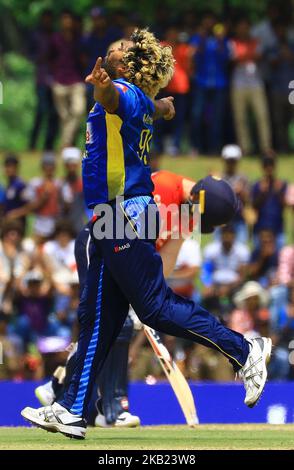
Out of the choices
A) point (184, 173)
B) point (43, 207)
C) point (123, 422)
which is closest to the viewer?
point (123, 422)

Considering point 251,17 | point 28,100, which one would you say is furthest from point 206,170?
point 28,100

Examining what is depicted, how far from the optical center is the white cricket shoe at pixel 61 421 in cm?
849

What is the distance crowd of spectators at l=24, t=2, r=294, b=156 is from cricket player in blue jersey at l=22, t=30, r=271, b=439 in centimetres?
1165

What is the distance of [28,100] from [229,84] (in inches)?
434

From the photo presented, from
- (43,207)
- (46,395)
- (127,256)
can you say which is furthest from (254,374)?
(43,207)

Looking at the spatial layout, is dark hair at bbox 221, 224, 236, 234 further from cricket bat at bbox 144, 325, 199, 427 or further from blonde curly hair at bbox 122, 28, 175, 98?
blonde curly hair at bbox 122, 28, 175, 98

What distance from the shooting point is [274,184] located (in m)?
17.6

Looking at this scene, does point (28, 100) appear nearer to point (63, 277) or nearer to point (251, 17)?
point (251, 17)

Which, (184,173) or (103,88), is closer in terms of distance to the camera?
(103,88)

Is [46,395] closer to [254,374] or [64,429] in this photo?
[64,429]

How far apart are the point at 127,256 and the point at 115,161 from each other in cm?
59

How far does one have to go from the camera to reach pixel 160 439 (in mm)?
8805

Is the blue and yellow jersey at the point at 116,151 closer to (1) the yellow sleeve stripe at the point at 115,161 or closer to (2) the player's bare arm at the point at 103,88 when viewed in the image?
(1) the yellow sleeve stripe at the point at 115,161

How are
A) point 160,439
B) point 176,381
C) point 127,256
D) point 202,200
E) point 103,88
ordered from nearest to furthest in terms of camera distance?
point 103,88 < point 127,256 < point 160,439 < point 202,200 < point 176,381
